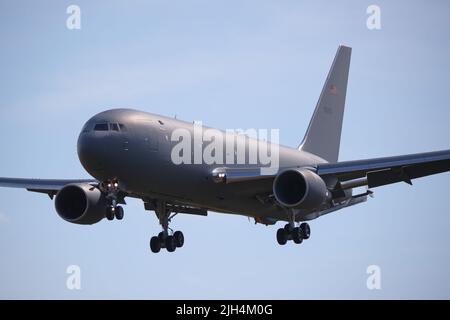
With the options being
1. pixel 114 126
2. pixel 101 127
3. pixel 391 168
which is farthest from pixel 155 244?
pixel 391 168

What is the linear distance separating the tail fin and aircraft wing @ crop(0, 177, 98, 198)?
47.1ft

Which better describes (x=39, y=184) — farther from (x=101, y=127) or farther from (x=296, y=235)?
(x=296, y=235)

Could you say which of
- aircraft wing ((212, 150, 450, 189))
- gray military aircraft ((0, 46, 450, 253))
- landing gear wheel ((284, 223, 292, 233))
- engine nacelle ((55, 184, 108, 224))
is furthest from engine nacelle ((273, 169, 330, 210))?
engine nacelle ((55, 184, 108, 224))

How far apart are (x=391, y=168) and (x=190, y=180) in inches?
368

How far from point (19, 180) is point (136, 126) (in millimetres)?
12956

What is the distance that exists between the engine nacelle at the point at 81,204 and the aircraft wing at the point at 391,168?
1082 cm

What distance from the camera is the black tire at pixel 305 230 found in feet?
173

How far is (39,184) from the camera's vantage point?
53.9 m

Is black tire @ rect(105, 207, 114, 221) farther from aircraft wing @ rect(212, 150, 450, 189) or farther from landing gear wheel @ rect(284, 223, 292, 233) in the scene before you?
landing gear wheel @ rect(284, 223, 292, 233)

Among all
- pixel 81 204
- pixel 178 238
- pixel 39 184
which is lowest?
pixel 178 238

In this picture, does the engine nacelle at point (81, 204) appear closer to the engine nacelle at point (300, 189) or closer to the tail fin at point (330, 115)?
the engine nacelle at point (300, 189)

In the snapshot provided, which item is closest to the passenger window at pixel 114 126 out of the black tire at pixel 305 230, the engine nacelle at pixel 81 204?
the engine nacelle at pixel 81 204
